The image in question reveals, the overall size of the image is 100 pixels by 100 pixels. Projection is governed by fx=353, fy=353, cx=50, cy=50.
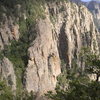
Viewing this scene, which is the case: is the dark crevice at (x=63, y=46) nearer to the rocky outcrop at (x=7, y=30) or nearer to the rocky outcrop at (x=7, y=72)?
the rocky outcrop at (x=7, y=30)

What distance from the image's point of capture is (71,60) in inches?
6609

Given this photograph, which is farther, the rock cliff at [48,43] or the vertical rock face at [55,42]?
the vertical rock face at [55,42]

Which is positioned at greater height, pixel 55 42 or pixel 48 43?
pixel 55 42

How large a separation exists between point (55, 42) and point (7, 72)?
43.8 meters

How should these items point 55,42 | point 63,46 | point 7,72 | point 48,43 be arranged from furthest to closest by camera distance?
point 63,46 < point 55,42 < point 48,43 < point 7,72

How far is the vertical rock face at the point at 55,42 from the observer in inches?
5245

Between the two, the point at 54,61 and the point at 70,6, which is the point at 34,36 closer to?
the point at 54,61

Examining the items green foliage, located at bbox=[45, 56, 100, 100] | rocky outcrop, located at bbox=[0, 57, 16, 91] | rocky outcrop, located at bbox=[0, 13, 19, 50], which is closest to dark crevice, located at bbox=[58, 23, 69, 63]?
rocky outcrop, located at bbox=[0, 13, 19, 50]

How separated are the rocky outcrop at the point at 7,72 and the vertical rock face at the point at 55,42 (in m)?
6.36

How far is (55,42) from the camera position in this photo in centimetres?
16162

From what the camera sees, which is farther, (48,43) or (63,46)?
(63,46)

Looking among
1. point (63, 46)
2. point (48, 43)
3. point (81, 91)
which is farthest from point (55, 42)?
point (81, 91)

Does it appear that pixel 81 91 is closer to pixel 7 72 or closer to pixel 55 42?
pixel 7 72

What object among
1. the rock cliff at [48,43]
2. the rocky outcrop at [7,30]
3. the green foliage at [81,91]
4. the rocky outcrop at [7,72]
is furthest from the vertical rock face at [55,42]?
the green foliage at [81,91]
